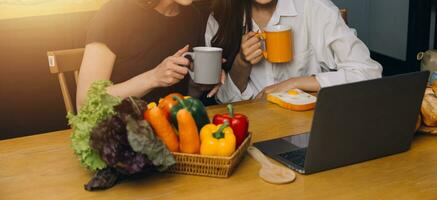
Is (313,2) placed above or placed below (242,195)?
above

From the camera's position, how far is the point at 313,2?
88.7 inches

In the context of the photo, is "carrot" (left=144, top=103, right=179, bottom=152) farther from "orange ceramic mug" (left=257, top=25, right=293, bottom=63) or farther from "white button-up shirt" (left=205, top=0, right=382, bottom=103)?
"white button-up shirt" (left=205, top=0, right=382, bottom=103)

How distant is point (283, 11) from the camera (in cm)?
225

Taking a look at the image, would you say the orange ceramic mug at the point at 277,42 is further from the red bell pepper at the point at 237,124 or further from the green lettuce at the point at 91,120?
the green lettuce at the point at 91,120

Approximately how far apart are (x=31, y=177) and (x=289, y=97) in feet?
2.53

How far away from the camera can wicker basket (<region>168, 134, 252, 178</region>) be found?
1360mm

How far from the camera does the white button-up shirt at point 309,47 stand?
2.18 meters

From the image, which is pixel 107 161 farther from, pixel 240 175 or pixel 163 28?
pixel 163 28

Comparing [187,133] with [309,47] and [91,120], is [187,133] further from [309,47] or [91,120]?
[309,47]

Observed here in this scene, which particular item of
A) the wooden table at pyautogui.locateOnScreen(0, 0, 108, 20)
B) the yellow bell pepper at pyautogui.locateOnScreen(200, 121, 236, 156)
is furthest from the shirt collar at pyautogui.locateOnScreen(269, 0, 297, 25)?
the wooden table at pyautogui.locateOnScreen(0, 0, 108, 20)

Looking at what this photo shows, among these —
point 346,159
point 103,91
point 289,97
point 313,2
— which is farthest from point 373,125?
point 313,2

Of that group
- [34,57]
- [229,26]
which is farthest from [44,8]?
[229,26]

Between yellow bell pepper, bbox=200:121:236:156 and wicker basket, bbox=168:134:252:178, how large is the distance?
2 centimetres

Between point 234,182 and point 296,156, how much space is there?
0.62 feet
